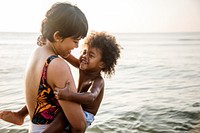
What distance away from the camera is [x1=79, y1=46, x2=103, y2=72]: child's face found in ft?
10.5

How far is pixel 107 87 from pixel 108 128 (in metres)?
3.70

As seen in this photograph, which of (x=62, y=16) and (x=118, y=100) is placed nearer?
(x=62, y=16)

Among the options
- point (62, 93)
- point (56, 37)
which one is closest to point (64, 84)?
point (62, 93)

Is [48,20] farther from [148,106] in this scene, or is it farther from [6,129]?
[148,106]

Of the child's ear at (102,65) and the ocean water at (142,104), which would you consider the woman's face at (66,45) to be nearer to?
the child's ear at (102,65)

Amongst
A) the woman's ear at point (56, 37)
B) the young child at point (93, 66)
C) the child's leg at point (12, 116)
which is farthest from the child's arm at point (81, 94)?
the child's leg at point (12, 116)

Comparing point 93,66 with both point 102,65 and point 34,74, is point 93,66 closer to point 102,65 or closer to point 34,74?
point 102,65

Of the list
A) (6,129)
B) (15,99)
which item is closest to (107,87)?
(15,99)

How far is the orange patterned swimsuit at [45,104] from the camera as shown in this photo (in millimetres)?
2270

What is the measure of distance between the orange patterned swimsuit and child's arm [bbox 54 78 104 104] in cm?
10

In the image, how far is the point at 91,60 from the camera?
126 inches

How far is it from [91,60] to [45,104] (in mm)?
953

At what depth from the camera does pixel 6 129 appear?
6.00 m

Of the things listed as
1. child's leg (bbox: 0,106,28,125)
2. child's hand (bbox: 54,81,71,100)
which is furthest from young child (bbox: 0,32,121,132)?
child's hand (bbox: 54,81,71,100)
